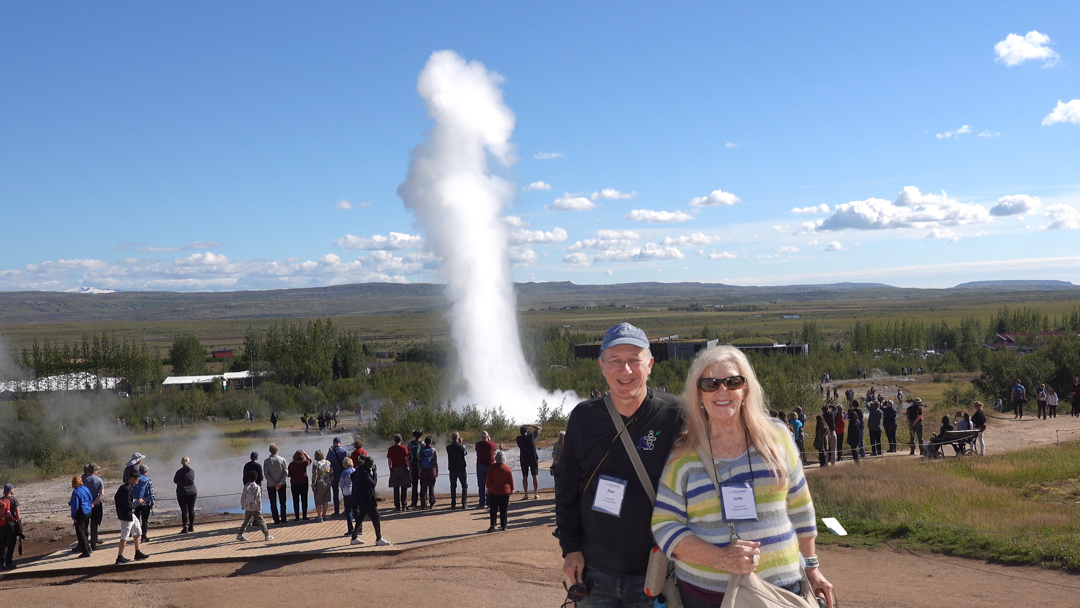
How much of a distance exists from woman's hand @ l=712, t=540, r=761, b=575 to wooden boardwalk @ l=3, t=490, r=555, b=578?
9.18m

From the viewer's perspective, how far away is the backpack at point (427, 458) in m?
15.0

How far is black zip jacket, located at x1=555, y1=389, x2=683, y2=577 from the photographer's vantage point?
3459mm

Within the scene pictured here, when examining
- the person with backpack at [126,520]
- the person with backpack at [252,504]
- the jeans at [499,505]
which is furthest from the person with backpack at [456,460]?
the person with backpack at [126,520]

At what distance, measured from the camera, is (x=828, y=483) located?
47.4 feet

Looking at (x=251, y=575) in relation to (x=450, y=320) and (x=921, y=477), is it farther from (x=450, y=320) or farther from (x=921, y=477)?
(x=450, y=320)

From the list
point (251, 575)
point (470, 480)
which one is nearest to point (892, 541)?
point (251, 575)

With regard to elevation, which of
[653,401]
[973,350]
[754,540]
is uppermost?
[653,401]

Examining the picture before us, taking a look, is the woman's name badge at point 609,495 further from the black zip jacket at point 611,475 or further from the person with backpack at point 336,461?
the person with backpack at point 336,461

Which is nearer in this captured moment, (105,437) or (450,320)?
(105,437)

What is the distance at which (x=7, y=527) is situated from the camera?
11852 mm

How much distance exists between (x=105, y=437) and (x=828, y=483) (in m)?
36.9

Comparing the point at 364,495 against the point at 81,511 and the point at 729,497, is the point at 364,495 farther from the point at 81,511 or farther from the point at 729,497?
the point at 729,497

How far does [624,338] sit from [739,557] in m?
1.14

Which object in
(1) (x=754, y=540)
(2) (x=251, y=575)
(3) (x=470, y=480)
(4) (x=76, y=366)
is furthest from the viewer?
(4) (x=76, y=366)
